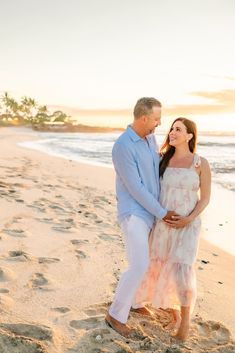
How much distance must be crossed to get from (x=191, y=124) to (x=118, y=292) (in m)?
1.62

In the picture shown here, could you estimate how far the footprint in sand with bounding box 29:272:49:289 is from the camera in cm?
440

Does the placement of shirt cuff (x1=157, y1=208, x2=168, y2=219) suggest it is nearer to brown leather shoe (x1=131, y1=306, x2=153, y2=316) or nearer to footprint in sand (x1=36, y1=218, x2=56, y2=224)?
brown leather shoe (x1=131, y1=306, x2=153, y2=316)

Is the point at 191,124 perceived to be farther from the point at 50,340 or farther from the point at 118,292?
the point at 50,340

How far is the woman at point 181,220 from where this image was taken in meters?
3.81

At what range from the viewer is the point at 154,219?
12.9 feet

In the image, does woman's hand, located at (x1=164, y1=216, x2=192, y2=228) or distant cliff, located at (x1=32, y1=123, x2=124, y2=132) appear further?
distant cliff, located at (x1=32, y1=123, x2=124, y2=132)

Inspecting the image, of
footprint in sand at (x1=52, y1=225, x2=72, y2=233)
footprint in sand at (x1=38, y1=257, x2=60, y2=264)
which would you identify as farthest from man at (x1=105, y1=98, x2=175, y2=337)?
footprint in sand at (x1=52, y1=225, x2=72, y2=233)

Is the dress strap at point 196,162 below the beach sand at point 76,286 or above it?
above

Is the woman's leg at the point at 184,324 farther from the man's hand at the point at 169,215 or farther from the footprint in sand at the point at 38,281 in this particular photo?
the footprint in sand at the point at 38,281

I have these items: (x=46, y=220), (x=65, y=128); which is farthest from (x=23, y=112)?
(x=46, y=220)

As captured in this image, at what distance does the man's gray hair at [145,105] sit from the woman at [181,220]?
0.34 meters

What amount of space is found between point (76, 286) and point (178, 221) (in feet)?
4.82

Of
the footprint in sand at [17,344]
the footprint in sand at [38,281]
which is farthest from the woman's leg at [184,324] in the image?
the footprint in sand at [38,281]

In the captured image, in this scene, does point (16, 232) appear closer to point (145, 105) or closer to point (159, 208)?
point (159, 208)
